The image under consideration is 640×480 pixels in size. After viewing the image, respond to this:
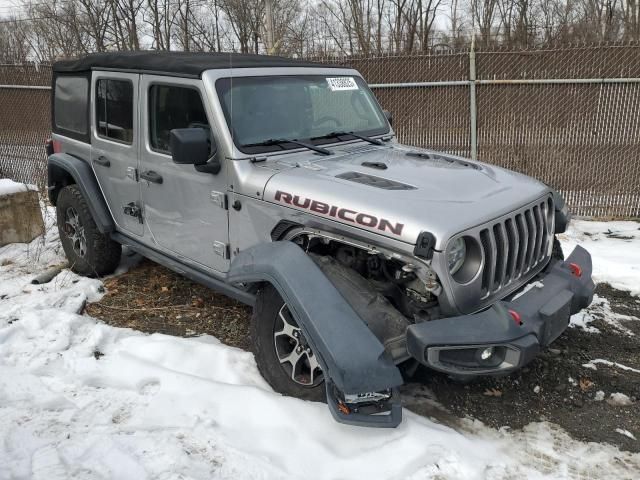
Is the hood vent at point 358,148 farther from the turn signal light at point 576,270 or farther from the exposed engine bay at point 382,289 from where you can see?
the turn signal light at point 576,270

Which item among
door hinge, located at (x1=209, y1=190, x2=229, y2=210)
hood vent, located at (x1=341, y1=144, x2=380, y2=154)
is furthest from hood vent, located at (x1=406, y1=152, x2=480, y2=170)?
door hinge, located at (x1=209, y1=190, x2=229, y2=210)

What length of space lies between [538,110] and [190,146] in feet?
19.1

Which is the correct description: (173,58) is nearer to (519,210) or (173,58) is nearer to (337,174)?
(337,174)

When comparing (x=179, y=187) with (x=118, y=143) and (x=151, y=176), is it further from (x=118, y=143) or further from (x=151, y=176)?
(x=118, y=143)

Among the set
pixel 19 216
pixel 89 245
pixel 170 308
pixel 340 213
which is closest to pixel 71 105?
pixel 89 245

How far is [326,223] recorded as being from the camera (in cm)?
302

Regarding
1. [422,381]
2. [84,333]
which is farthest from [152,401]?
[422,381]

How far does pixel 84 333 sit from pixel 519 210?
3131 mm

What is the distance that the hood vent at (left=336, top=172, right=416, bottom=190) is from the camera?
120 inches

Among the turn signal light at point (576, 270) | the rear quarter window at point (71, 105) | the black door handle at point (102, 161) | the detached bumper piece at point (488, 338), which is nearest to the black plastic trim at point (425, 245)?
the detached bumper piece at point (488, 338)

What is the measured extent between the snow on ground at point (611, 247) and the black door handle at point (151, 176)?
13.2 ft

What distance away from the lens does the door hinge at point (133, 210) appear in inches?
176

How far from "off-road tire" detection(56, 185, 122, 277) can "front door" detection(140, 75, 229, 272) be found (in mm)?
947

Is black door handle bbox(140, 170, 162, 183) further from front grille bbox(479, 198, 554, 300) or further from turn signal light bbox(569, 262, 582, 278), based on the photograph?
turn signal light bbox(569, 262, 582, 278)
